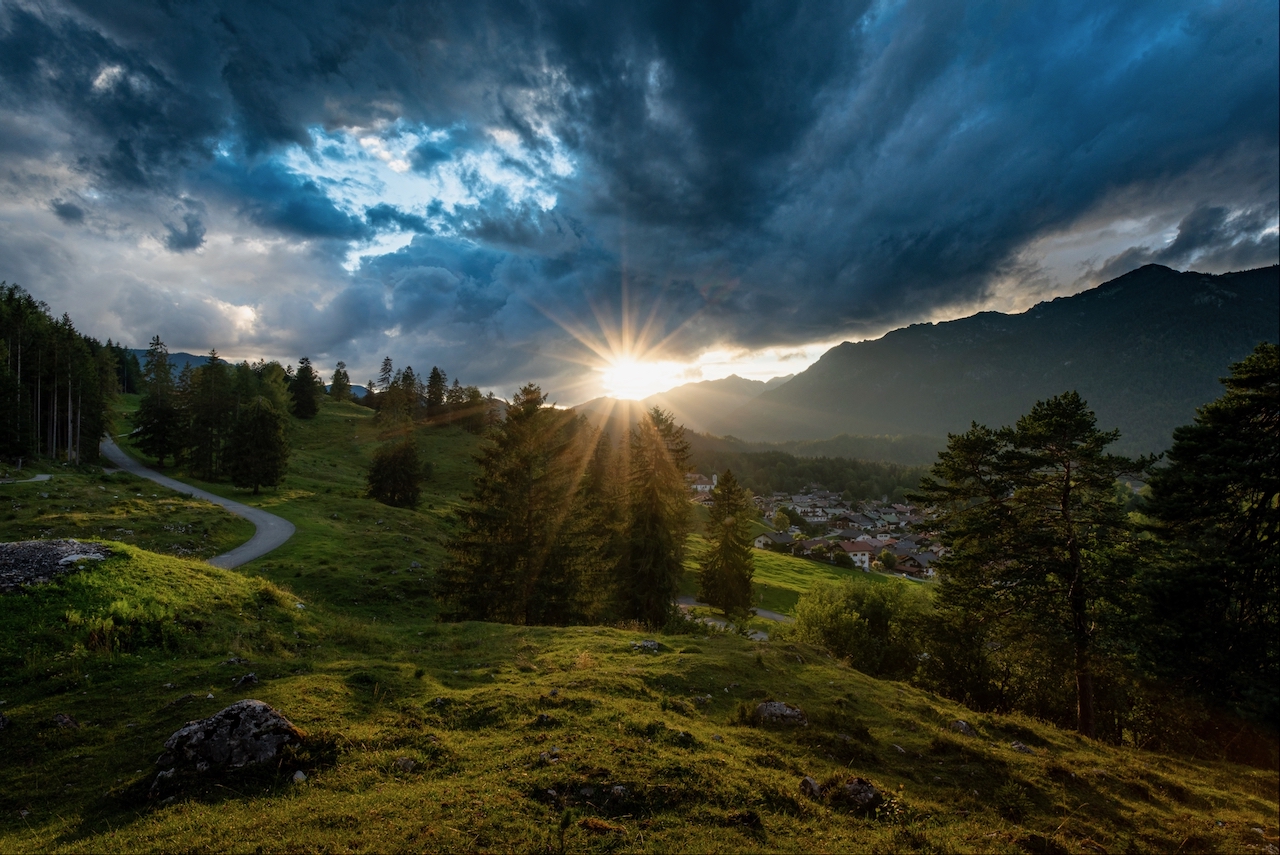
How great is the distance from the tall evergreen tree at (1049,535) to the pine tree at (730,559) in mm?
24786

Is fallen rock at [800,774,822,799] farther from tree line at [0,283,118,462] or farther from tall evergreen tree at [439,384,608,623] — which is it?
tree line at [0,283,118,462]

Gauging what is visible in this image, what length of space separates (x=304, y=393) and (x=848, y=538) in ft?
477

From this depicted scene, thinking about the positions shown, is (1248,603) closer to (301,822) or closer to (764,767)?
Answer: (764,767)

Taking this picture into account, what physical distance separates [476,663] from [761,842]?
446 inches

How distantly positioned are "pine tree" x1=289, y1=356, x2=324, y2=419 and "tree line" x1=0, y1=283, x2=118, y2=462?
121ft

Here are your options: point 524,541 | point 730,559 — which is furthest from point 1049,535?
point 730,559

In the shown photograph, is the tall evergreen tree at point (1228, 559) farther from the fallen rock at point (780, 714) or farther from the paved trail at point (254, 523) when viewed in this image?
the paved trail at point (254, 523)

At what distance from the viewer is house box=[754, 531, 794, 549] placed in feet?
371

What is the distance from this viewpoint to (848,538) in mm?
139250

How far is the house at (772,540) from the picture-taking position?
113 m

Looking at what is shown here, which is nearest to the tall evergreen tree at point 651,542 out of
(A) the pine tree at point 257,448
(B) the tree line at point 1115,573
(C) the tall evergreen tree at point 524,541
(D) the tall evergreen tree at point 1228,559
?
(C) the tall evergreen tree at point 524,541

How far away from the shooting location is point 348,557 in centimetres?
3161

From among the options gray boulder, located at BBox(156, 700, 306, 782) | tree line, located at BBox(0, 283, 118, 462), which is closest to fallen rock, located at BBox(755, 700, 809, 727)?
gray boulder, located at BBox(156, 700, 306, 782)

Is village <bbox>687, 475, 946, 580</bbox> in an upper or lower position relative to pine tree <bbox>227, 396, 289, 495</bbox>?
lower
